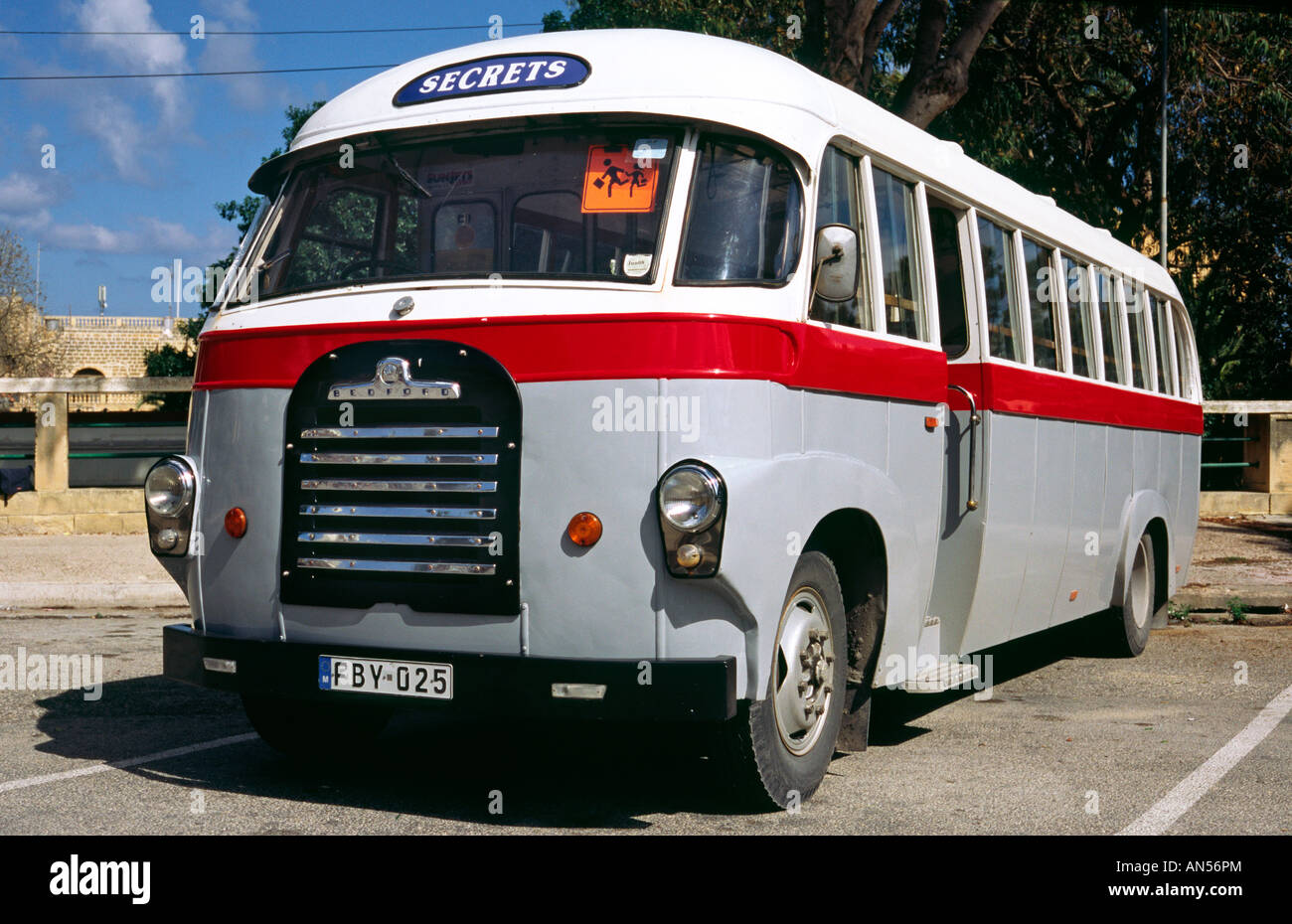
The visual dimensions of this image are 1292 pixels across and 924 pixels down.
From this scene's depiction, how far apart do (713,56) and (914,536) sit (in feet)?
7.38

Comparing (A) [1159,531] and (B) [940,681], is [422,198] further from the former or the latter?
(A) [1159,531]

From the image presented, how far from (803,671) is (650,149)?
2078 mm

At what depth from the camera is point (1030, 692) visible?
9039 mm

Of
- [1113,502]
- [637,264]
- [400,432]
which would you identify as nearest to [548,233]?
[637,264]

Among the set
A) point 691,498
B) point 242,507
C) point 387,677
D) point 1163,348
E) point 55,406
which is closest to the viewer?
point 691,498

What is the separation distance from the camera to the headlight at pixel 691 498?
5.04 m

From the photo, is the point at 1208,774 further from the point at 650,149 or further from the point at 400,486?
the point at 400,486

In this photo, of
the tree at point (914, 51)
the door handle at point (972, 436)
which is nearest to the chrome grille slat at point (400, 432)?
the door handle at point (972, 436)

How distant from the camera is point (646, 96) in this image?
567 cm

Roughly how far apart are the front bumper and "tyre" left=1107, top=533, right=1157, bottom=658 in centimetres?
590

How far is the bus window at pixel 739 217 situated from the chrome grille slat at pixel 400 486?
103cm

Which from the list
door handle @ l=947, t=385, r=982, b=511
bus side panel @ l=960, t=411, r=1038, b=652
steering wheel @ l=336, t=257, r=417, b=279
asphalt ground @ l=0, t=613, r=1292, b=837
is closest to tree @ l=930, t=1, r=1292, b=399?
asphalt ground @ l=0, t=613, r=1292, b=837
